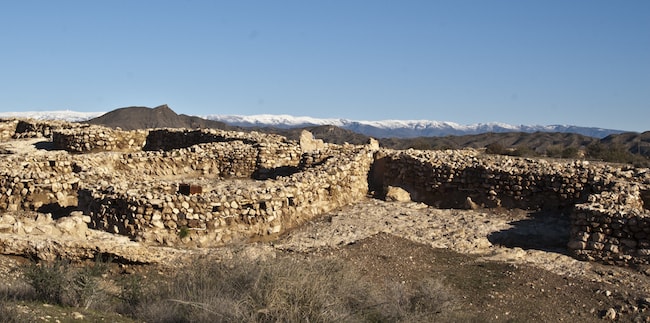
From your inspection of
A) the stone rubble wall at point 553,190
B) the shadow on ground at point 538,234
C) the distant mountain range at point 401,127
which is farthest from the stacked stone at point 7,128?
the distant mountain range at point 401,127

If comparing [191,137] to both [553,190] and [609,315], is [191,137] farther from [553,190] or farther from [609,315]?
[609,315]

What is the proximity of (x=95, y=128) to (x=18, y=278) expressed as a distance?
13.3 metres

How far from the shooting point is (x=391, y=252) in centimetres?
1031

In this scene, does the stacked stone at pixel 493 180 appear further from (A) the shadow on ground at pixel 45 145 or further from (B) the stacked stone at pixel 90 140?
(A) the shadow on ground at pixel 45 145

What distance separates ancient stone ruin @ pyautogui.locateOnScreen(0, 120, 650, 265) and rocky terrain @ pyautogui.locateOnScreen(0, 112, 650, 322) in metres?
0.03

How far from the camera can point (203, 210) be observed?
10.8 metres

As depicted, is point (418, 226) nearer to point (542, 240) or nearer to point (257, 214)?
point (542, 240)

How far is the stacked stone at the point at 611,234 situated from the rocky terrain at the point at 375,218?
21 mm

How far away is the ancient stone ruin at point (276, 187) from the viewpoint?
10508 mm

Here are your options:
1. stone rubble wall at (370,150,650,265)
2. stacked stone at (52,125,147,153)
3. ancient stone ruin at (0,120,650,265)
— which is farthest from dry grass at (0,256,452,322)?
stacked stone at (52,125,147,153)

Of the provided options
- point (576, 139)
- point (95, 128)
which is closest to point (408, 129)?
point (576, 139)

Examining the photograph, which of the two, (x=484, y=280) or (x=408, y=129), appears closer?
(x=484, y=280)

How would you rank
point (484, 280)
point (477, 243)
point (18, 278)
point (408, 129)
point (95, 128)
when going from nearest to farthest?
point (18, 278), point (484, 280), point (477, 243), point (95, 128), point (408, 129)

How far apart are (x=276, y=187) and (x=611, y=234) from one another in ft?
19.2
